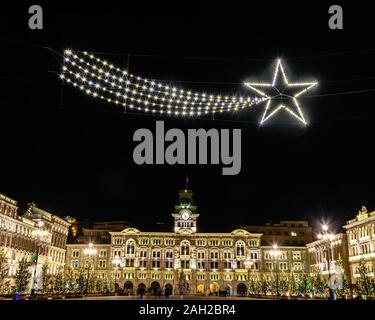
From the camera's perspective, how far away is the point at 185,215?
308 feet

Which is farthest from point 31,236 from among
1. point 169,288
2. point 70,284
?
point 169,288

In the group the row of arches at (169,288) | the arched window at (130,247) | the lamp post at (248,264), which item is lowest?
the row of arches at (169,288)

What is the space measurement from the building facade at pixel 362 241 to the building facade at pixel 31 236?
42887mm

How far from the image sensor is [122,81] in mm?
18047

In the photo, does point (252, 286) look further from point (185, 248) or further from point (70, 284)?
point (70, 284)

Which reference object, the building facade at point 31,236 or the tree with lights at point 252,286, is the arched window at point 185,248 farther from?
the building facade at point 31,236

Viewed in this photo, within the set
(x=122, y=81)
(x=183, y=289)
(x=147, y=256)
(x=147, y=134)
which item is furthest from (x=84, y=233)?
(x=122, y=81)

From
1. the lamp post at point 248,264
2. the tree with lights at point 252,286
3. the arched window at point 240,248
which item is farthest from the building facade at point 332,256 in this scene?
the arched window at point 240,248

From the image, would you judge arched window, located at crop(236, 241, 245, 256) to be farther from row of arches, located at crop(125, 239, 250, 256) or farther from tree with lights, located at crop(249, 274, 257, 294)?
tree with lights, located at crop(249, 274, 257, 294)

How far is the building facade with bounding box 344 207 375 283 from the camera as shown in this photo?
5880 centimetres

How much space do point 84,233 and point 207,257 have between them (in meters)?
29.0

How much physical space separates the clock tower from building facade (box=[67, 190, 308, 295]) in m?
0.64

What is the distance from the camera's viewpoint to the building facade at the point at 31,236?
5922 cm
